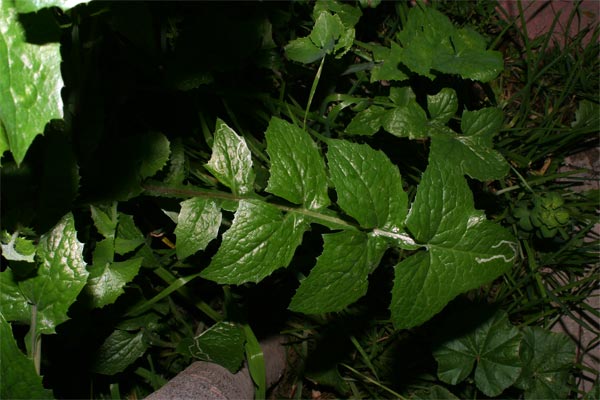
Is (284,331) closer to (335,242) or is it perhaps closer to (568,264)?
(335,242)

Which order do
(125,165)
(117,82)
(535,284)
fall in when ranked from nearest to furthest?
(125,165) < (117,82) < (535,284)

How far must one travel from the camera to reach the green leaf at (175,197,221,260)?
1.51m

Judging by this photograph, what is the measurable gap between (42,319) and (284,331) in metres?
1.00

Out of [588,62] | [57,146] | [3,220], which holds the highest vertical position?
[57,146]

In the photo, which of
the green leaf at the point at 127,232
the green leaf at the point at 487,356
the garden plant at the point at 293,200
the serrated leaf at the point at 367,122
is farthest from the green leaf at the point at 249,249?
the green leaf at the point at 487,356

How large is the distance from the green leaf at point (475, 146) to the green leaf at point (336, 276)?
20.2 inches

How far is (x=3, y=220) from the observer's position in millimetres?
1284

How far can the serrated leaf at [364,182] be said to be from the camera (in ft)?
4.20

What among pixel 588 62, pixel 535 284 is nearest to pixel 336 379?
pixel 535 284

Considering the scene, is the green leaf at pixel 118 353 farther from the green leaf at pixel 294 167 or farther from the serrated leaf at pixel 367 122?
the serrated leaf at pixel 367 122

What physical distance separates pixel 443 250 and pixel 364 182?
0.24 m

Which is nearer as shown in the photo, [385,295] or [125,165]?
[125,165]

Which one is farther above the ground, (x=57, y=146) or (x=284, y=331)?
(x=57, y=146)

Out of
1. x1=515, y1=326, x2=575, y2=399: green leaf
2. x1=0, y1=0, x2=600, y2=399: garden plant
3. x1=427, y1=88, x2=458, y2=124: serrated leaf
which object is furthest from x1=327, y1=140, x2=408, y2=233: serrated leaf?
x1=515, y1=326, x2=575, y2=399: green leaf
